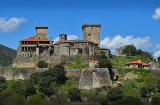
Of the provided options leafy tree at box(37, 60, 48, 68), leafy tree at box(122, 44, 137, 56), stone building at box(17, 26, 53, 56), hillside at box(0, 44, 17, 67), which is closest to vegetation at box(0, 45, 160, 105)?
leafy tree at box(37, 60, 48, 68)

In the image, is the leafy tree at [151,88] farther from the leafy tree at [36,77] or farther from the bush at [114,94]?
the leafy tree at [36,77]

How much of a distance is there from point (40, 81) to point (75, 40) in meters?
15.7

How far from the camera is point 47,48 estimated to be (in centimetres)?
8525

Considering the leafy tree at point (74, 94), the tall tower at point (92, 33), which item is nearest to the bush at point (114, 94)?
the leafy tree at point (74, 94)

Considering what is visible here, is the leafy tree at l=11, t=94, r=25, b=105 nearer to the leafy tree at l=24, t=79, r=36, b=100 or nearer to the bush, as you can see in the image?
the leafy tree at l=24, t=79, r=36, b=100

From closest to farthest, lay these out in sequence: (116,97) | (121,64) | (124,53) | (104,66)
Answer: (116,97) → (104,66) → (121,64) → (124,53)

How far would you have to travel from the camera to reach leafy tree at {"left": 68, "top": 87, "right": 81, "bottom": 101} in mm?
68650

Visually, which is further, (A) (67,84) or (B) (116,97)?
(A) (67,84)

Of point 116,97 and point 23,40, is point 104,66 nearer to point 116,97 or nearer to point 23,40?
point 116,97

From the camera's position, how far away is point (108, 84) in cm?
7438

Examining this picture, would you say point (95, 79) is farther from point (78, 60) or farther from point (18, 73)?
point (18, 73)

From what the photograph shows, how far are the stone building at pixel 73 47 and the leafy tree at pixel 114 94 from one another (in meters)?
16.2

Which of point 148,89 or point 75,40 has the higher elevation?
point 75,40

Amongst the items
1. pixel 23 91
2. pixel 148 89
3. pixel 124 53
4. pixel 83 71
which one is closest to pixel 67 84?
pixel 83 71
